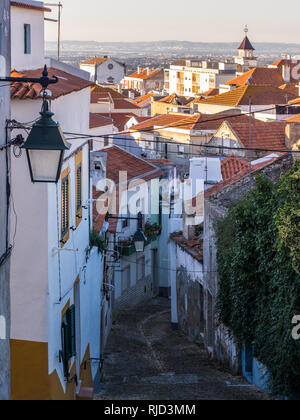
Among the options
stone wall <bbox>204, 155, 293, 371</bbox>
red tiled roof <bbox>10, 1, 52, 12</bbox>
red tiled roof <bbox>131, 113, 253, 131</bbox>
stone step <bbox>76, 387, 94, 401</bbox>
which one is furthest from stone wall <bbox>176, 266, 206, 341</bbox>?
red tiled roof <bbox>131, 113, 253, 131</bbox>

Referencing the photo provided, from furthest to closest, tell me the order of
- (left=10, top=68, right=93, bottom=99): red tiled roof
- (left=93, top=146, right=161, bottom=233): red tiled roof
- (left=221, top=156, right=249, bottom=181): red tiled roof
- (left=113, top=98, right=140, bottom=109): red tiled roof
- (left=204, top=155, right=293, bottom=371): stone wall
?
(left=113, top=98, right=140, bottom=109): red tiled roof → (left=93, top=146, right=161, bottom=233): red tiled roof → (left=221, top=156, right=249, bottom=181): red tiled roof → (left=204, top=155, right=293, bottom=371): stone wall → (left=10, top=68, right=93, bottom=99): red tiled roof

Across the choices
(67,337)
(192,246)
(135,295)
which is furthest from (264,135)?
(67,337)

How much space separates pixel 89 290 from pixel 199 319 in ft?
19.1

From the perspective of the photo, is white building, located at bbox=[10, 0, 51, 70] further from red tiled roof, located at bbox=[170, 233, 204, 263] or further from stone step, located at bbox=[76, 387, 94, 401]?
red tiled roof, located at bbox=[170, 233, 204, 263]

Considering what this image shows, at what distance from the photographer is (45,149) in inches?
257

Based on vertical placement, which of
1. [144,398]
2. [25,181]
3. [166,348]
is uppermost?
[25,181]

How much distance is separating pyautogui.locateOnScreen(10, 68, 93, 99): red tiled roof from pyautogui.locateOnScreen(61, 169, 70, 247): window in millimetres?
1419

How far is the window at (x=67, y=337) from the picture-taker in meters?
12.7

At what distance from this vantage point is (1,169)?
8.31 m

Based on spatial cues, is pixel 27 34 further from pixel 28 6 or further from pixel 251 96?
pixel 251 96

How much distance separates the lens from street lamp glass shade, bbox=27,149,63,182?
6586mm

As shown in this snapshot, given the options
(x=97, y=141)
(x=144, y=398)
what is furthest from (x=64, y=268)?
(x=97, y=141)

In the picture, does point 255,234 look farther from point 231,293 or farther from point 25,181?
point 25,181

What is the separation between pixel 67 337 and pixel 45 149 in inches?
268
